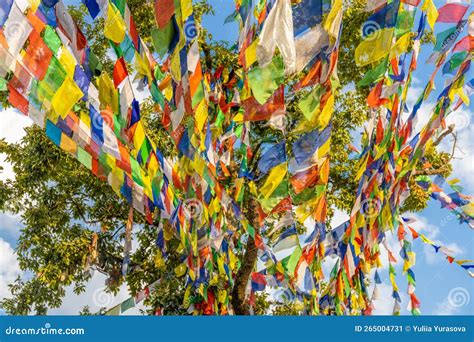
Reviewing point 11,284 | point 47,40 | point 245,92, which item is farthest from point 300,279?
point 11,284

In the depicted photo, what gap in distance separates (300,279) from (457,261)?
110 inches

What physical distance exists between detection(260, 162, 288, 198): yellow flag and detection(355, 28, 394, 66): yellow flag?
83 cm

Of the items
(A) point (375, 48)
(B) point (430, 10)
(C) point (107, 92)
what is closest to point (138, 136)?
(C) point (107, 92)

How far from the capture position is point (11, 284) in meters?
7.32

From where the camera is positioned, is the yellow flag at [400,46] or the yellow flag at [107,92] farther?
the yellow flag at [400,46]

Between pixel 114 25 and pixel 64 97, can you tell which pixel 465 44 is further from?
pixel 64 97

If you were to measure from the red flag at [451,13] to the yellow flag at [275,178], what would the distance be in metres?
1.44

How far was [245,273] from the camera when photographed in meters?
5.68

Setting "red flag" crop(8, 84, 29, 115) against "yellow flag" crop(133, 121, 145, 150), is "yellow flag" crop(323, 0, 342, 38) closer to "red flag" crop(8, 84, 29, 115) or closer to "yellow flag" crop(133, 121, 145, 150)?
"yellow flag" crop(133, 121, 145, 150)

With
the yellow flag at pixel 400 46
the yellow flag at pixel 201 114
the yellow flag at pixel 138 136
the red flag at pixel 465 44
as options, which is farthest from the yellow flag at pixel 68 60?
the red flag at pixel 465 44

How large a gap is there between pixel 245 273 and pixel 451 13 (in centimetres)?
321

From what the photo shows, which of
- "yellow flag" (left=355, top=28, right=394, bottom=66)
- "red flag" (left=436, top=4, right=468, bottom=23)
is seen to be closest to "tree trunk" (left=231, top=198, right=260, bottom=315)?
"red flag" (left=436, top=4, right=468, bottom=23)

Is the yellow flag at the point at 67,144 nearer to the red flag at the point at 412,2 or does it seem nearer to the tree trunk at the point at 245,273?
the red flag at the point at 412,2

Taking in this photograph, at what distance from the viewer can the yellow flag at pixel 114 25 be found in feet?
8.70
